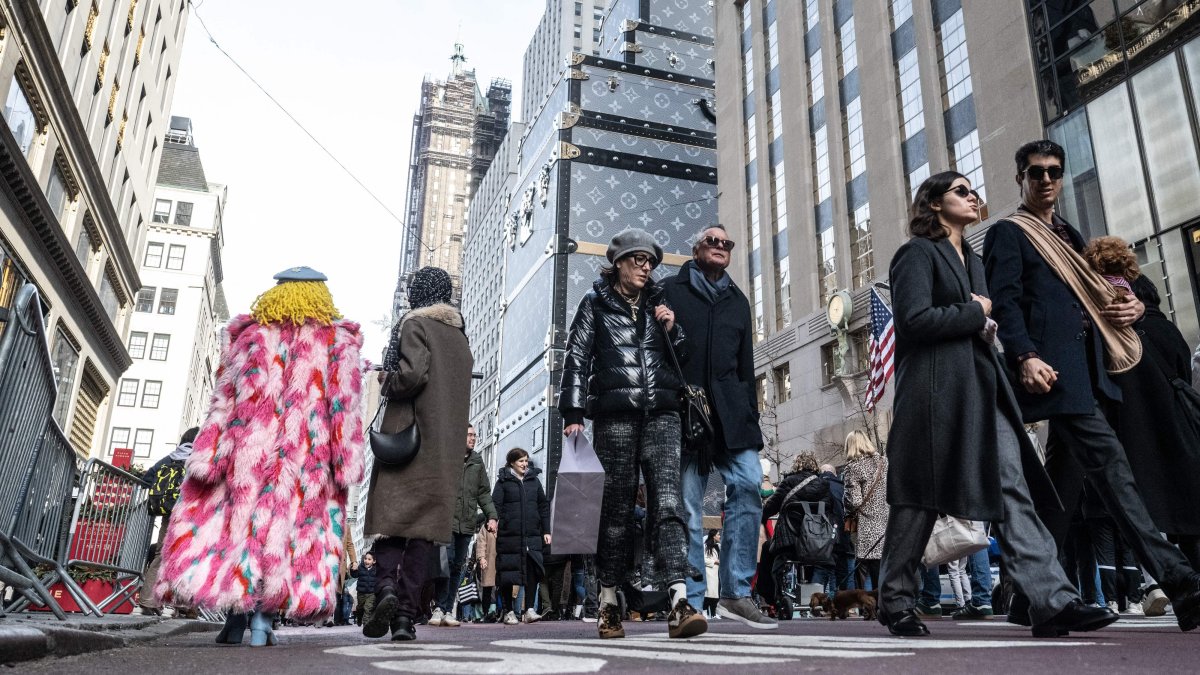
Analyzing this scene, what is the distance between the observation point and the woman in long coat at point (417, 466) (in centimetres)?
414

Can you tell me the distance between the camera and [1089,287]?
3.96 metres

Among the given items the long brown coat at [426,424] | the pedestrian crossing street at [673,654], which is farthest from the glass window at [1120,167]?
the pedestrian crossing street at [673,654]

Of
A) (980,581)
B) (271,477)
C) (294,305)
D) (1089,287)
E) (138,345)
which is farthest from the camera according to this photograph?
(138,345)

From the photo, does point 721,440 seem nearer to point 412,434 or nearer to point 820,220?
point 412,434

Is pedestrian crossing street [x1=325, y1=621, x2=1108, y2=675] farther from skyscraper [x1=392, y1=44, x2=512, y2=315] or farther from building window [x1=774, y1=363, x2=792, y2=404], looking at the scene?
skyscraper [x1=392, y1=44, x2=512, y2=315]

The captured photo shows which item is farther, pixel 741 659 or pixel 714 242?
pixel 714 242

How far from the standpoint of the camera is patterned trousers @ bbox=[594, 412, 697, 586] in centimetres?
401

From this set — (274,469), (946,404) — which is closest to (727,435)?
(946,404)

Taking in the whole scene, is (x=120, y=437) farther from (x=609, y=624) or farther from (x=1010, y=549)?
(x=1010, y=549)

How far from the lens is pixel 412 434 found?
169 inches

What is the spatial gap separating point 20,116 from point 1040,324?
56.3ft

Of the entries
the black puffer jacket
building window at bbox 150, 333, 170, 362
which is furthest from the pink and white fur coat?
building window at bbox 150, 333, 170, 362

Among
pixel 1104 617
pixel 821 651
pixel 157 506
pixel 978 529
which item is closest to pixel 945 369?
pixel 1104 617

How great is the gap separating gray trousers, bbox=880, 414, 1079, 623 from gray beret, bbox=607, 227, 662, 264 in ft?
5.81
